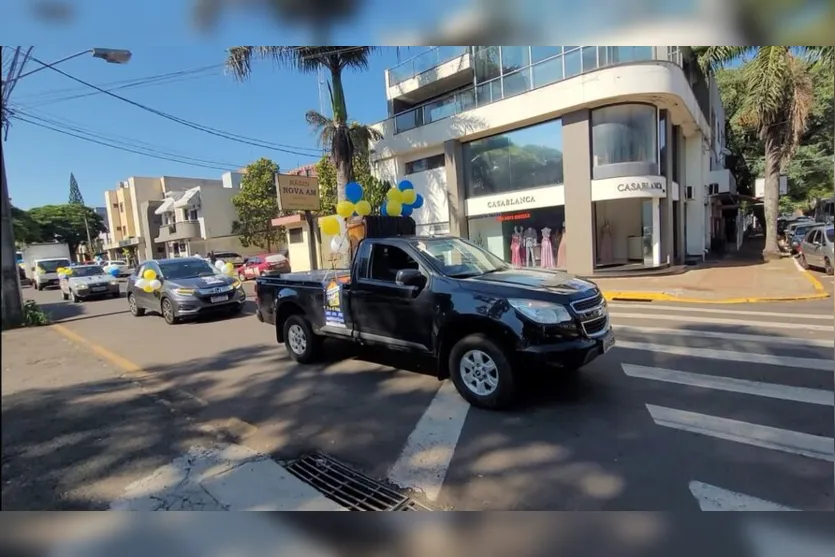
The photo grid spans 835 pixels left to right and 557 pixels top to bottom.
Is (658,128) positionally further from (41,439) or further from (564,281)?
(41,439)

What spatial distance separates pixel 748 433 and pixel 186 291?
10.7 metres

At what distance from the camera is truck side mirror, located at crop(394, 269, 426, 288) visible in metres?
4.72

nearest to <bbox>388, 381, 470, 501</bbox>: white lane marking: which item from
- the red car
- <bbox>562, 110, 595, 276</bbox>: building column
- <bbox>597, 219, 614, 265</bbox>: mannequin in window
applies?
<bbox>562, 110, 595, 276</bbox>: building column

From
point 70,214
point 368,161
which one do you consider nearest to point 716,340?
point 70,214

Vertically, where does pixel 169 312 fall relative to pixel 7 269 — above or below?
below

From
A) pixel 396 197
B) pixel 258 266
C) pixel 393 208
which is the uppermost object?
pixel 396 197

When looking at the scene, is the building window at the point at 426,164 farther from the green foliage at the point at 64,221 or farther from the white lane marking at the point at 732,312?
the green foliage at the point at 64,221

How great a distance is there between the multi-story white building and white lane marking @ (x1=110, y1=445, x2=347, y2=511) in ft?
36.9

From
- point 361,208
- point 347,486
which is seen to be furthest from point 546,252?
point 347,486

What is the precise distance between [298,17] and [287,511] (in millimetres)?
2933

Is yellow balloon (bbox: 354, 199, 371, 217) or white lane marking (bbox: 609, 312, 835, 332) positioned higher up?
yellow balloon (bbox: 354, 199, 371, 217)

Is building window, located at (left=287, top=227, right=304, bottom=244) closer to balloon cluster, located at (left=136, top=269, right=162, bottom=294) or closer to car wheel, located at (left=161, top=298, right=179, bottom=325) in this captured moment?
balloon cluster, located at (left=136, top=269, right=162, bottom=294)

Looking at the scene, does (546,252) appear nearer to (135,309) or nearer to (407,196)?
(407,196)

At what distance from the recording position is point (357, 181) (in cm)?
1794
